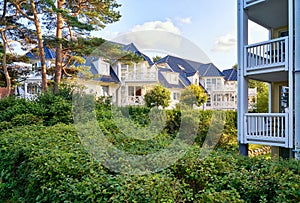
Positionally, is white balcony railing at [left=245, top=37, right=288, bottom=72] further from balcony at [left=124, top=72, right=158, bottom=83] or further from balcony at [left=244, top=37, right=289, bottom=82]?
balcony at [left=124, top=72, right=158, bottom=83]

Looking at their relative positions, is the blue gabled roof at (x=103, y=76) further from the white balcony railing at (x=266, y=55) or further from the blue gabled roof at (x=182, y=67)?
the white balcony railing at (x=266, y=55)

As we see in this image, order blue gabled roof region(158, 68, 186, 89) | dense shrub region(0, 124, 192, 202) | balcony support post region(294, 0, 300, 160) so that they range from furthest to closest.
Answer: blue gabled roof region(158, 68, 186, 89), balcony support post region(294, 0, 300, 160), dense shrub region(0, 124, 192, 202)

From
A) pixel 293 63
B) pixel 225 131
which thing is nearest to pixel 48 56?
pixel 225 131

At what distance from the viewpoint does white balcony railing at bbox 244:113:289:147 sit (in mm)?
6844

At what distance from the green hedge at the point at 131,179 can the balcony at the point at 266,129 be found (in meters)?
3.55

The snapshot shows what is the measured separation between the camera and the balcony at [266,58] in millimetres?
6914

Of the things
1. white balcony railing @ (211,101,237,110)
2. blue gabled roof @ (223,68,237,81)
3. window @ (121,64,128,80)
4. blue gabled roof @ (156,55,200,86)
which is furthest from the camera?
blue gabled roof @ (223,68,237,81)

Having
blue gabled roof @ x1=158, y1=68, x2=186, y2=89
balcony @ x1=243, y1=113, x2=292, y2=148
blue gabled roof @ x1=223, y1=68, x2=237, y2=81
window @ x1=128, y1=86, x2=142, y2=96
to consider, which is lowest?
balcony @ x1=243, y1=113, x2=292, y2=148

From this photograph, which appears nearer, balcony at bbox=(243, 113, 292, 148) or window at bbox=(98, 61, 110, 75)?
balcony at bbox=(243, 113, 292, 148)

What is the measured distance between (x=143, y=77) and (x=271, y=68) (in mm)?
9852

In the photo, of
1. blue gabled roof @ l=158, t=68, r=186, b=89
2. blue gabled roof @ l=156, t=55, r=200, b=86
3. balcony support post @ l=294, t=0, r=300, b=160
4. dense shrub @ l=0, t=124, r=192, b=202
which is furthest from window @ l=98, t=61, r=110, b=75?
dense shrub @ l=0, t=124, r=192, b=202

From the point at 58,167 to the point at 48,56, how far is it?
17258mm

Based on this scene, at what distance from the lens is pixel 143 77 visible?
1630 centimetres

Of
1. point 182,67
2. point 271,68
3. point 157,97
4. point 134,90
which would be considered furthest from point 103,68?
point 182,67
